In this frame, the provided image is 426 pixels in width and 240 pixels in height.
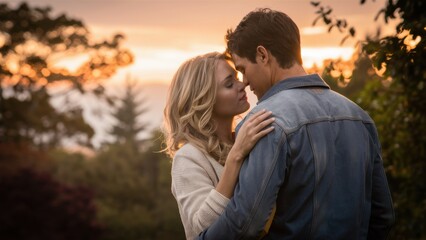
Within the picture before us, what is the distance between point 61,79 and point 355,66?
2694cm

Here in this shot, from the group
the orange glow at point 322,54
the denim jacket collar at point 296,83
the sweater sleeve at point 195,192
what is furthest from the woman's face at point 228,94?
the orange glow at point 322,54

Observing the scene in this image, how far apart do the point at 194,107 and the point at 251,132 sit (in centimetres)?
91

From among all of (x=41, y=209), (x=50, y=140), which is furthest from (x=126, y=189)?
(x=41, y=209)

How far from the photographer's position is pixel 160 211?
38031 mm

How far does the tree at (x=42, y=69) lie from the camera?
30.3 meters

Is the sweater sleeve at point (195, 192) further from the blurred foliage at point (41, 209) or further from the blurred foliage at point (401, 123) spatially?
the blurred foliage at point (41, 209)

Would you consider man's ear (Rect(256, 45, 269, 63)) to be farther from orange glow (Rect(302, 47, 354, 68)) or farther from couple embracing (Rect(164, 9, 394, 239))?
orange glow (Rect(302, 47, 354, 68))

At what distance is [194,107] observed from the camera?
12.5ft

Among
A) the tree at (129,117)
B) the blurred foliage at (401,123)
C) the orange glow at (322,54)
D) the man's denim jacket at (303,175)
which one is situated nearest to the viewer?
the man's denim jacket at (303,175)

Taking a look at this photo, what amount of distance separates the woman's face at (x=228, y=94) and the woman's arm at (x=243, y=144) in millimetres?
791

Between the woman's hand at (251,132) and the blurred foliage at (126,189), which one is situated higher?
the woman's hand at (251,132)

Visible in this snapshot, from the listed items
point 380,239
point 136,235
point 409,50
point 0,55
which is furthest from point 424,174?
point 136,235

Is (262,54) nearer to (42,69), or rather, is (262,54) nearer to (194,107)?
(194,107)

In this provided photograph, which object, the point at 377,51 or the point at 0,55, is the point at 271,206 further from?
the point at 0,55
